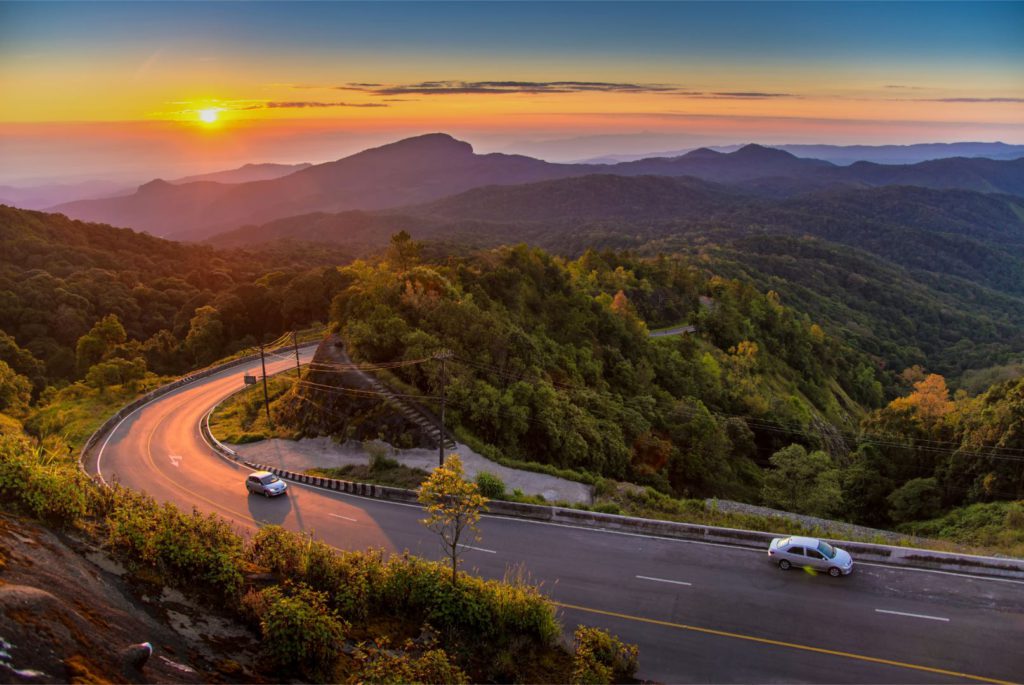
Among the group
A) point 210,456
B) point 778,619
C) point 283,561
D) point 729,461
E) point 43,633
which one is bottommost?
point 729,461

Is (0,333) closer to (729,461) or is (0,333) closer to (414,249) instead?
(414,249)

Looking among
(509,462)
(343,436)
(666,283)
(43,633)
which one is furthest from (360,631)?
(666,283)

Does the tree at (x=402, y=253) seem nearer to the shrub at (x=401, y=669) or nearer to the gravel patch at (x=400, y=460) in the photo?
the gravel patch at (x=400, y=460)

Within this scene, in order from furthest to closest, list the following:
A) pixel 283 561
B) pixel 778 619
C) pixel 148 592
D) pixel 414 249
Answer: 1. pixel 414 249
2. pixel 778 619
3. pixel 283 561
4. pixel 148 592

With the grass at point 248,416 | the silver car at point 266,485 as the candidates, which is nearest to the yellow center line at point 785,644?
the silver car at point 266,485

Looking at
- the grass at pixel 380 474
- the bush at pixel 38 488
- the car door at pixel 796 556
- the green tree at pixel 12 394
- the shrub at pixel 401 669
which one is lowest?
the green tree at pixel 12 394

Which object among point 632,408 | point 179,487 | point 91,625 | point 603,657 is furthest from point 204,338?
point 91,625

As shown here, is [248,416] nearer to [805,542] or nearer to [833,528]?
[805,542]

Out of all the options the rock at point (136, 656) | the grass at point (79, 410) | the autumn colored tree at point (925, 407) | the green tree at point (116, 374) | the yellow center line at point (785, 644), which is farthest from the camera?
the green tree at point (116, 374)
